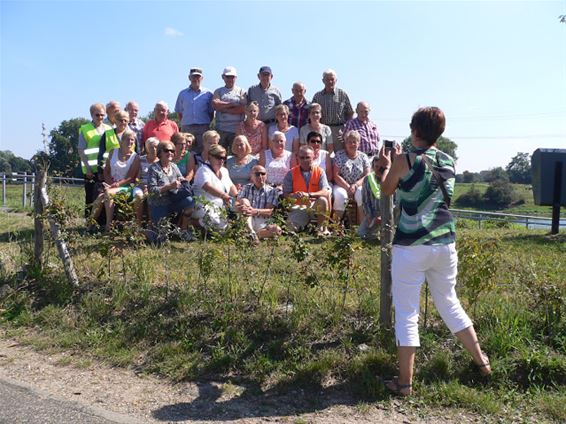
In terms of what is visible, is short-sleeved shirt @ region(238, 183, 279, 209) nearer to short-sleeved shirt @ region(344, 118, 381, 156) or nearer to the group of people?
the group of people

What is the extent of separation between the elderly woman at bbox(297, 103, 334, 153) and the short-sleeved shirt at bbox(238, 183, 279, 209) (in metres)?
1.47

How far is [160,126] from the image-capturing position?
30.5 feet

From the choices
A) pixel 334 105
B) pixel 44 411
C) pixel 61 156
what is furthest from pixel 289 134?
pixel 44 411

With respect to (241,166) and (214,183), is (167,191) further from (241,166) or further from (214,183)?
(241,166)

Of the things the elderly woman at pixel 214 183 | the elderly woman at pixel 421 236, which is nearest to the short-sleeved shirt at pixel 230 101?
the elderly woman at pixel 214 183

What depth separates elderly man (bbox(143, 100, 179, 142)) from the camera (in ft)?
30.2

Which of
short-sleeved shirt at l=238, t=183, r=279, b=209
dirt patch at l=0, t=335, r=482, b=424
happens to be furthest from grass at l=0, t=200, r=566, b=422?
short-sleeved shirt at l=238, t=183, r=279, b=209

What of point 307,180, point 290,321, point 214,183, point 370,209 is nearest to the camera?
point 290,321

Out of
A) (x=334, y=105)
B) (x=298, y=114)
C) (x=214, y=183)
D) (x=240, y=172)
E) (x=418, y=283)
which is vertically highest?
(x=334, y=105)

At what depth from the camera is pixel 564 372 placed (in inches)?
164

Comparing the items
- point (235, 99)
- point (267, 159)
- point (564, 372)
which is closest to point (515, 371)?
point (564, 372)

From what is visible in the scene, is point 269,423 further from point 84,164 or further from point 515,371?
point 84,164

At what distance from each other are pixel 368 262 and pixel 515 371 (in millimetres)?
2520

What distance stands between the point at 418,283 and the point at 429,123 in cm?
107
